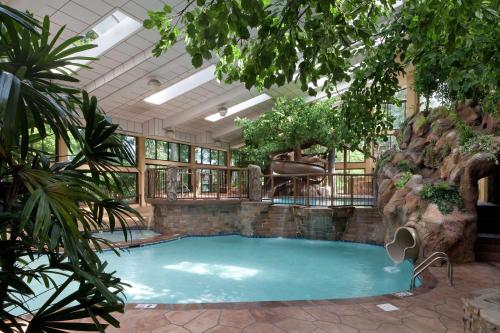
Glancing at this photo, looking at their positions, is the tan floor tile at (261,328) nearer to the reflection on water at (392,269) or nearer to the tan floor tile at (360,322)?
the tan floor tile at (360,322)

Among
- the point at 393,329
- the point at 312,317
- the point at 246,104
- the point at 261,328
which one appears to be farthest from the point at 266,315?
the point at 246,104

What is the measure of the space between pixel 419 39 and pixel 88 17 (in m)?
6.34

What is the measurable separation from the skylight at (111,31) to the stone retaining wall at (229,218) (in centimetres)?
447

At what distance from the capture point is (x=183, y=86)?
1075 centimetres

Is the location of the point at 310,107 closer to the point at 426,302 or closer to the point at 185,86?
the point at 185,86

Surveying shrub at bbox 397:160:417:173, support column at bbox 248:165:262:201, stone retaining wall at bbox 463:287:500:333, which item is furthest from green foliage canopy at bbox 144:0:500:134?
support column at bbox 248:165:262:201

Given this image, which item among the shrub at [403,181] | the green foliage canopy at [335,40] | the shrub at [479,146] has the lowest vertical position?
the shrub at [403,181]

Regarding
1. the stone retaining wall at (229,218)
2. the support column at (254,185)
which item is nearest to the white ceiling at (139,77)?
the support column at (254,185)

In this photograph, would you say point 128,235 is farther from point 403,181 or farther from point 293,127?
point 403,181

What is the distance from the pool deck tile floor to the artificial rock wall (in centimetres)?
148

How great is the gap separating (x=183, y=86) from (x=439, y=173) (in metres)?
8.08

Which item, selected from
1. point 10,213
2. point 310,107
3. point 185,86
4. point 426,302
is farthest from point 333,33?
point 310,107

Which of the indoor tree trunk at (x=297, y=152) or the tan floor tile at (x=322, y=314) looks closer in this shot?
the tan floor tile at (x=322, y=314)

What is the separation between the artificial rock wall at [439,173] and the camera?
5051 millimetres
